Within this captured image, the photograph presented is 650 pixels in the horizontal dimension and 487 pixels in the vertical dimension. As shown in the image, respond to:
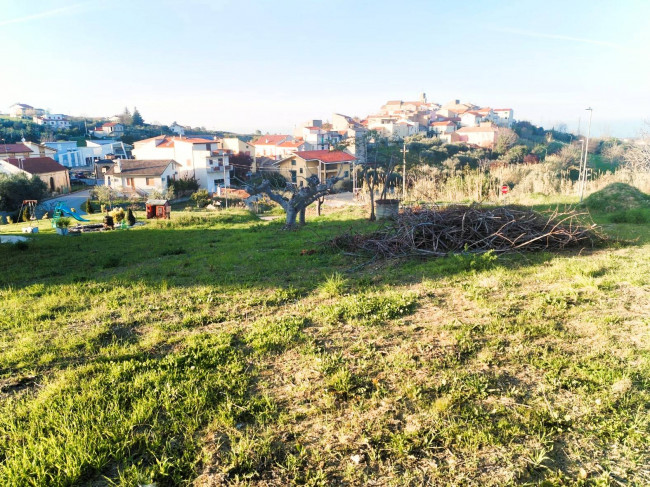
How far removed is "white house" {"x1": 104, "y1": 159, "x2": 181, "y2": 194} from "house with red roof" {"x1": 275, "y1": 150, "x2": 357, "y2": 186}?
1373 centimetres

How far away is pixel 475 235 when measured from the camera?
25.9ft

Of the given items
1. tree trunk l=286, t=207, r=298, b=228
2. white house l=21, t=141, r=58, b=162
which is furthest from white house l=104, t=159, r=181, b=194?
tree trunk l=286, t=207, r=298, b=228

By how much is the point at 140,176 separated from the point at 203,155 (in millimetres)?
8400

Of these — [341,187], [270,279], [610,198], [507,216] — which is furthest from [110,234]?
[341,187]

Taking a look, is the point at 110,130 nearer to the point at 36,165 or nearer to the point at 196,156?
the point at 36,165

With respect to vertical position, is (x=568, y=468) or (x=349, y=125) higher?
(x=349, y=125)

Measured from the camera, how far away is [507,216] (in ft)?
27.1

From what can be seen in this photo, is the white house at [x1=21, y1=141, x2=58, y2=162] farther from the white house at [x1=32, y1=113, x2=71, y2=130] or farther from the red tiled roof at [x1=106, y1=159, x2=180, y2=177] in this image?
the white house at [x1=32, y1=113, x2=71, y2=130]

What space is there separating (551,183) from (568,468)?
20738 mm

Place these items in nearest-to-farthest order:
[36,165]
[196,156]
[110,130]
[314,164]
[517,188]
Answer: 1. [517,188]
2. [36,165]
3. [314,164]
4. [196,156]
5. [110,130]

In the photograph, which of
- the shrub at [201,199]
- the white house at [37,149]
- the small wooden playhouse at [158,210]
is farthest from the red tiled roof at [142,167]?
the small wooden playhouse at [158,210]

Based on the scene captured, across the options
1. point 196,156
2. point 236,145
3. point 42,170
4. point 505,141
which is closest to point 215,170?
point 196,156

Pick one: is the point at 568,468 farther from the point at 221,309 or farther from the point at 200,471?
the point at 221,309

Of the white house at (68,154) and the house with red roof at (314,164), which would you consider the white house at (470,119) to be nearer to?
the house with red roof at (314,164)
